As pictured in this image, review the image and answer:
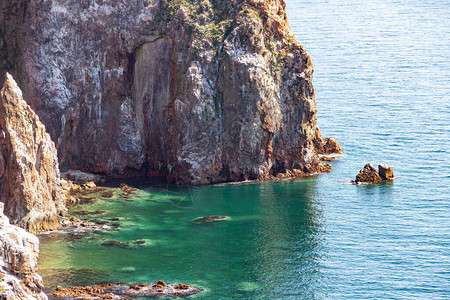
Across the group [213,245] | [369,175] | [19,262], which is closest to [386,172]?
[369,175]

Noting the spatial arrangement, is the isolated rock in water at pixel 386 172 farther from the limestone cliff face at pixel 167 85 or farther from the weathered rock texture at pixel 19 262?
the weathered rock texture at pixel 19 262

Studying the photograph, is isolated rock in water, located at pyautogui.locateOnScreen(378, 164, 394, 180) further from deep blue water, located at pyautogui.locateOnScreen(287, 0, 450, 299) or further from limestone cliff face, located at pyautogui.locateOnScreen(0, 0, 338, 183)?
limestone cliff face, located at pyautogui.locateOnScreen(0, 0, 338, 183)

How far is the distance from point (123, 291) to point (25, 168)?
2690 centimetres

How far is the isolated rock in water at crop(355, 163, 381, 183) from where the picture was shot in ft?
458

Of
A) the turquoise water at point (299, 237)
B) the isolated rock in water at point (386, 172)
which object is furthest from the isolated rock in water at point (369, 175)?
the turquoise water at point (299, 237)

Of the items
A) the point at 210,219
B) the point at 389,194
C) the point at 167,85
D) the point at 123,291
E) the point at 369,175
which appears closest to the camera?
the point at 123,291

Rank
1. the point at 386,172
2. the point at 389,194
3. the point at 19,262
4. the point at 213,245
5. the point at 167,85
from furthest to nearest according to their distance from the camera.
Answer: the point at 167,85, the point at 386,172, the point at 389,194, the point at 213,245, the point at 19,262

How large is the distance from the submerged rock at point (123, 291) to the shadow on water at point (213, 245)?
7.63 ft

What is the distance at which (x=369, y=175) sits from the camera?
140 m

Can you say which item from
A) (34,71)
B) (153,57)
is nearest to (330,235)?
(153,57)

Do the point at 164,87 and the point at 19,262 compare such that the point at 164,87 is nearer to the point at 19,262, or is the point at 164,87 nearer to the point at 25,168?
the point at 25,168

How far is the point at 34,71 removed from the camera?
461 ft

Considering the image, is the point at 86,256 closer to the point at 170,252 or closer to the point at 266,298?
the point at 170,252

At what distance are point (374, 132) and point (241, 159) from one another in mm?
38488
